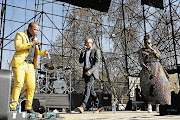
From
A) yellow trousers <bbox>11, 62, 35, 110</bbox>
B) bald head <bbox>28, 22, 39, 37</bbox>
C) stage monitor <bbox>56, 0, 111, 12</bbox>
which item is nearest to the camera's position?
yellow trousers <bbox>11, 62, 35, 110</bbox>

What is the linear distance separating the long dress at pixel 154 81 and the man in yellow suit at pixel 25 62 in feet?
5.35

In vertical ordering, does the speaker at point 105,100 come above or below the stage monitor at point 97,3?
below

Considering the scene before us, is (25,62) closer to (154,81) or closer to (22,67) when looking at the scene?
(22,67)

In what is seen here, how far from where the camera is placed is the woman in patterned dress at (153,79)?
2762 millimetres

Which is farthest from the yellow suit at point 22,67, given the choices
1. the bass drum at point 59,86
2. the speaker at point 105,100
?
the bass drum at point 59,86

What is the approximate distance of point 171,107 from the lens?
212cm

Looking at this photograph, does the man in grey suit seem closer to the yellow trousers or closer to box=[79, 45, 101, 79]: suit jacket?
box=[79, 45, 101, 79]: suit jacket

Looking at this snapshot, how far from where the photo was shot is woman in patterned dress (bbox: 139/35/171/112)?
109 inches

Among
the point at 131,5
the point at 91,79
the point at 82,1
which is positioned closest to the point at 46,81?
the point at 82,1

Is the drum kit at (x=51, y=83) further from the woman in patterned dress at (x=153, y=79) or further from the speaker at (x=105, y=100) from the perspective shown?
the woman in patterned dress at (x=153, y=79)

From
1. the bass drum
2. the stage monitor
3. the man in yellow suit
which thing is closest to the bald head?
the man in yellow suit

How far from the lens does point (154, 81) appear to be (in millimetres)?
2811

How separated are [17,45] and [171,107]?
5.93ft

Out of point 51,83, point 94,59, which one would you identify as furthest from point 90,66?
point 51,83
